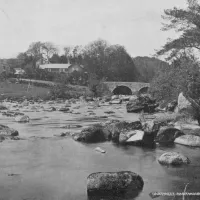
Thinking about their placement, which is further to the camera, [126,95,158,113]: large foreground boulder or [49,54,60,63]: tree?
[49,54,60,63]: tree

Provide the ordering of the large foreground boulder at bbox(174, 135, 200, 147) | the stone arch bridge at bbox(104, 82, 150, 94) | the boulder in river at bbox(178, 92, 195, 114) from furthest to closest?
the stone arch bridge at bbox(104, 82, 150, 94)
the boulder in river at bbox(178, 92, 195, 114)
the large foreground boulder at bbox(174, 135, 200, 147)

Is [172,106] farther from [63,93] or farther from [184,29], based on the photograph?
[63,93]

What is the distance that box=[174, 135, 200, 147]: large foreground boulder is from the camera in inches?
744

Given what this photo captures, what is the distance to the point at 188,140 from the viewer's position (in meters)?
19.3

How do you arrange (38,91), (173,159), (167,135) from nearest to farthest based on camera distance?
(173,159)
(167,135)
(38,91)

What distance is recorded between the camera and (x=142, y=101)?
1818 inches

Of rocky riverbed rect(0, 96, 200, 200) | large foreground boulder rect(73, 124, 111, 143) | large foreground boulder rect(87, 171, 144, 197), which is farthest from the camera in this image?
large foreground boulder rect(73, 124, 111, 143)

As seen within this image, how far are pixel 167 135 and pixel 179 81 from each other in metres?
14.6

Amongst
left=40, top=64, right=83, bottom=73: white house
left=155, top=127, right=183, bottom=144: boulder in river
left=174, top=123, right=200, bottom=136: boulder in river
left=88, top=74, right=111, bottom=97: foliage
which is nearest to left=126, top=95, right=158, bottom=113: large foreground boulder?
left=174, top=123, right=200, bottom=136: boulder in river

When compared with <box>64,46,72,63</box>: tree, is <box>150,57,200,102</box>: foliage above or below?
below

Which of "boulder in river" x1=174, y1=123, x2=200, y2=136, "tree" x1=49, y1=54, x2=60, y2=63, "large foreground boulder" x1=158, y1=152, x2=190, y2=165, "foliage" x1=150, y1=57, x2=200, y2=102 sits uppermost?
"tree" x1=49, y1=54, x2=60, y2=63

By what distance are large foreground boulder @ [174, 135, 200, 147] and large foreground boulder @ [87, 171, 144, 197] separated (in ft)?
26.0

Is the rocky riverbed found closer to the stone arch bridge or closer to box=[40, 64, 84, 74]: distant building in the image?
the stone arch bridge

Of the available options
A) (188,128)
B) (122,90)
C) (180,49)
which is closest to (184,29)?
(180,49)
